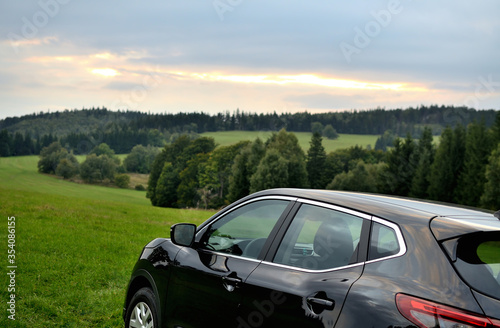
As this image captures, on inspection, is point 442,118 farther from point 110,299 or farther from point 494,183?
point 110,299

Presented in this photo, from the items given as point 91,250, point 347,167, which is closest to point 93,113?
point 347,167

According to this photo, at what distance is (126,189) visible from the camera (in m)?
99.1

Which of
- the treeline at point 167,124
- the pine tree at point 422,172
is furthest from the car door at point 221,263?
the treeline at point 167,124

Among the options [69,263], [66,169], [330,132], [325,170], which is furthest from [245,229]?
[330,132]

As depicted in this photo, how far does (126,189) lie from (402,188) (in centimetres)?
4916

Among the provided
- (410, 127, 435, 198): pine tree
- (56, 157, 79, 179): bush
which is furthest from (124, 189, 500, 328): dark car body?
(56, 157, 79, 179): bush

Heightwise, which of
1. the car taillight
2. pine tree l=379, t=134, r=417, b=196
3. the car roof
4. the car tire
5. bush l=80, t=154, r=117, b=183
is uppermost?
the car roof

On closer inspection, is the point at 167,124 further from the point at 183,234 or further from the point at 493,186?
the point at 183,234

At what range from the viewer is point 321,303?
10.3ft

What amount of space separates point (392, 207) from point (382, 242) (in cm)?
29

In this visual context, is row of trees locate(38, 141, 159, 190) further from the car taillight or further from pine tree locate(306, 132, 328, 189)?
the car taillight

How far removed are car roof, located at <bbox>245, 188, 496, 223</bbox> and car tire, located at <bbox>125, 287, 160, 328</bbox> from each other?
6.34 ft

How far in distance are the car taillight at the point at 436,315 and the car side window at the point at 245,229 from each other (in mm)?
1365

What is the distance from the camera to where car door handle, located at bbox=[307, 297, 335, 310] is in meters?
3.07
